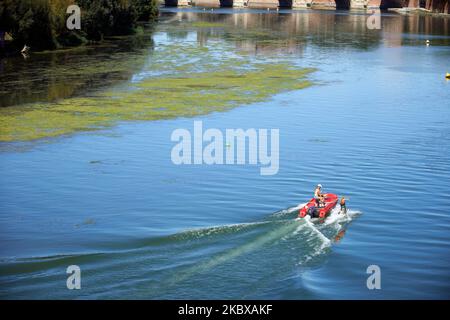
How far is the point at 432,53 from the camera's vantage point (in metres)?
98.1

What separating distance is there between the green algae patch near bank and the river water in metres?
0.25

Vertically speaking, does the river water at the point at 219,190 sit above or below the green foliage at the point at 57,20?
below

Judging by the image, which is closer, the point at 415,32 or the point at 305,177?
the point at 305,177

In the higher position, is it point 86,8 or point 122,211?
point 86,8

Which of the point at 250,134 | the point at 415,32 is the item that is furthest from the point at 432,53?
the point at 250,134

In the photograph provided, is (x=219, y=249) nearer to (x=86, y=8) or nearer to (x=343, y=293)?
(x=343, y=293)

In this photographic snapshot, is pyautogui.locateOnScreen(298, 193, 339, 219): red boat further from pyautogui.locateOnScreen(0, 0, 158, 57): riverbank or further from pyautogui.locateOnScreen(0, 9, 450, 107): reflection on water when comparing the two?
pyautogui.locateOnScreen(0, 0, 158, 57): riverbank

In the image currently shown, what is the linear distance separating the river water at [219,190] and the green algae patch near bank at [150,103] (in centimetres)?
25

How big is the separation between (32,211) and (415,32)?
11024 centimetres

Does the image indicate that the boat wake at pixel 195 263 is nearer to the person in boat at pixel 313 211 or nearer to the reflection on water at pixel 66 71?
the person in boat at pixel 313 211

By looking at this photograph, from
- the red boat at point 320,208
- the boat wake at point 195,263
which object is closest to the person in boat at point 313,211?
the red boat at point 320,208

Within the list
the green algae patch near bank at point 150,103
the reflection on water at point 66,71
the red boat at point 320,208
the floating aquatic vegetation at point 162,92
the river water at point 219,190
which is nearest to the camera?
the river water at point 219,190

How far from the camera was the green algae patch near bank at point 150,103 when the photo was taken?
A: 50.1 meters

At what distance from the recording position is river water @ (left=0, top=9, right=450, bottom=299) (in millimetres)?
26141
